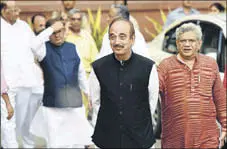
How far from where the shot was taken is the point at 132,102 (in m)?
5.34

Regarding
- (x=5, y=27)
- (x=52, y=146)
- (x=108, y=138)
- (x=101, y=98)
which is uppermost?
(x=5, y=27)

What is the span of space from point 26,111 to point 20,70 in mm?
629

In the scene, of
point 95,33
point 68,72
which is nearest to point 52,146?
point 68,72

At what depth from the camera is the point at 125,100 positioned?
5.32m

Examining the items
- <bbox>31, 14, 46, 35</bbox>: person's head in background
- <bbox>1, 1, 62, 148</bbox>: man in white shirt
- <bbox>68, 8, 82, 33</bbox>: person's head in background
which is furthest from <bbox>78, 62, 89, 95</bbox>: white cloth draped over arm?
<bbox>31, 14, 46, 35</bbox>: person's head in background

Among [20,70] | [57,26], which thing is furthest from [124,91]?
[20,70]

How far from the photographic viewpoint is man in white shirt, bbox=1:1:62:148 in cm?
779

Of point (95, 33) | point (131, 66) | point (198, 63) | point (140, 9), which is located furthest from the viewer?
point (140, 9)

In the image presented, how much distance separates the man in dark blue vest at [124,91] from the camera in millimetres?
5277

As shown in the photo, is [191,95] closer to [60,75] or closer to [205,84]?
[205,84]

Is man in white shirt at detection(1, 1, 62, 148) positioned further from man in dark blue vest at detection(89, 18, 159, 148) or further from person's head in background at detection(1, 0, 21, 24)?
man in dark blue vest at detection(89, 18, 159, 148)

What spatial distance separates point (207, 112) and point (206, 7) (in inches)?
410

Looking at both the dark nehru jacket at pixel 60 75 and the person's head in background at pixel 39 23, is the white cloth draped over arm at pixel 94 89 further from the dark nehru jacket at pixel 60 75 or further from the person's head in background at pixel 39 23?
the person's head in background at pixel 39 23

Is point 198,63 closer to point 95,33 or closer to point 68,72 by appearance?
point 68,72
